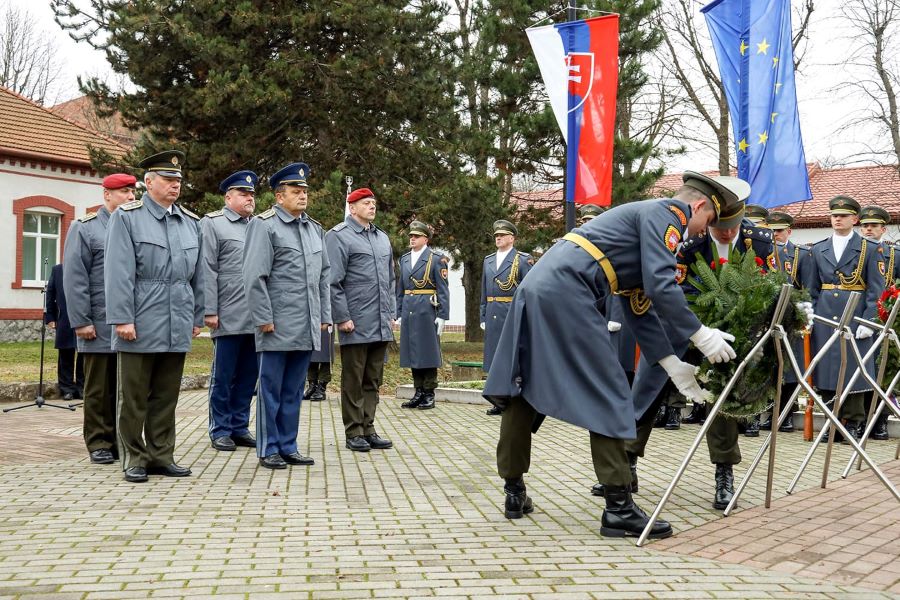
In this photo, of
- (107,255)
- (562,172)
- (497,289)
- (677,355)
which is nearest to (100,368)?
(107,255)

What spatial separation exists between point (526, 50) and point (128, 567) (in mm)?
19591

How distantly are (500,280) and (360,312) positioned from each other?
155 inches

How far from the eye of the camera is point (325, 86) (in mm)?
19719

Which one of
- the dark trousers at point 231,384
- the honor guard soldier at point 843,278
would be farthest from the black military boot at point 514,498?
the honor guard soldier at point 843,278

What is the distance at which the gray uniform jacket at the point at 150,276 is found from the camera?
6.82 m

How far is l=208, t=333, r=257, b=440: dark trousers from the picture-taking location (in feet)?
27.4

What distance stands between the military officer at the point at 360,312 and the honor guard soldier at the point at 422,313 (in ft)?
11.8

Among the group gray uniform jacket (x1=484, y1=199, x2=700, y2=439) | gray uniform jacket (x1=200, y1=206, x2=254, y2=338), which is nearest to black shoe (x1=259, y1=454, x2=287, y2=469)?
gray uniform jacket (x1=200, y1=206, x2=254, y2=338)

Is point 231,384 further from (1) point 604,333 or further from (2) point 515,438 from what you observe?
(1) point 604,333

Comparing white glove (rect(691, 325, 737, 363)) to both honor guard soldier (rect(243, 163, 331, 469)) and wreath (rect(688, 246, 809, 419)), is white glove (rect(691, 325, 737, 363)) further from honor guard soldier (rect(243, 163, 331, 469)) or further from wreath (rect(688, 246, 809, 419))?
honor guard soldier (rect(243, 163, 331, 469))

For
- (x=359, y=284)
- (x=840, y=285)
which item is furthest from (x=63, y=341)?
(x=840, y=285)

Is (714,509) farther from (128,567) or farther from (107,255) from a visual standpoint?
(107,255)

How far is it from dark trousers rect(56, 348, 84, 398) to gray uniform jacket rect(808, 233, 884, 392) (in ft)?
29.3

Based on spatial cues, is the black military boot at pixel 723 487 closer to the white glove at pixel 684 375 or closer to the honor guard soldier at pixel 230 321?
the white glove at pixel 684 375
